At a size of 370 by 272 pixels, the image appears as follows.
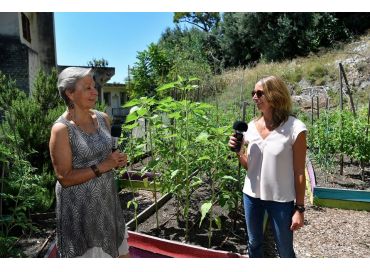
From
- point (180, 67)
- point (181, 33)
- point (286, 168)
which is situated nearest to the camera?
point (286, 168)

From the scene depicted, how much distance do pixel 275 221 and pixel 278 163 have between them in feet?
1.02

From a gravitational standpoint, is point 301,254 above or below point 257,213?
below

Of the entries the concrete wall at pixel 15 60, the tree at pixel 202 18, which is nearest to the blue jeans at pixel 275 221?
the concrete wall at pixel 15 60

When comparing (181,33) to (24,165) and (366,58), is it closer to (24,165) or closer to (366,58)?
(366,58)

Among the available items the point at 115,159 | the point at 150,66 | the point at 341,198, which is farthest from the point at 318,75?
the point at 115,159

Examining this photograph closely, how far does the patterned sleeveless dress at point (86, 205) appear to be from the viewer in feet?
5.43

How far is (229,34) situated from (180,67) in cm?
804

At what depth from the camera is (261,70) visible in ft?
44.6

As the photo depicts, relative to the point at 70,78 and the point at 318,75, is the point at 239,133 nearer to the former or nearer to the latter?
the point at 70,78

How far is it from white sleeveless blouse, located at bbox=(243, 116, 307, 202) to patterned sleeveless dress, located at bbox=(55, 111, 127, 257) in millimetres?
789

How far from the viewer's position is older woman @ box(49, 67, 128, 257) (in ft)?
5.21

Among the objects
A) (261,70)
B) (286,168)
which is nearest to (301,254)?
(286,168)

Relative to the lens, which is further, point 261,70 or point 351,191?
point 261,70

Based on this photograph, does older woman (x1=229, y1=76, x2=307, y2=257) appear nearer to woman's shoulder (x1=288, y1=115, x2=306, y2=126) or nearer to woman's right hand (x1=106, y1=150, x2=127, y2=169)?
woman's shoulder (x1=288, y1=115, x2=306, y2=126)
